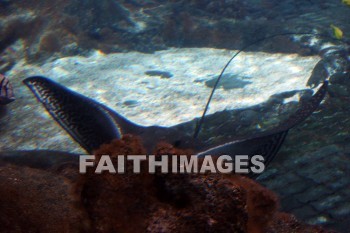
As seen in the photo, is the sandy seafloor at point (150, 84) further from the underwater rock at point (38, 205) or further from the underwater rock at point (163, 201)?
the underwater rock at point (163, 201)

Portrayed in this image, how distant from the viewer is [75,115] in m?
3.27

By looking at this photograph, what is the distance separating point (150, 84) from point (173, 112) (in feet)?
4.90

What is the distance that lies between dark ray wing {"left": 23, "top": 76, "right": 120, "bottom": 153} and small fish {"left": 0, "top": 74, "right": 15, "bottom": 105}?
8.33ft

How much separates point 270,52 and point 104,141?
5333mm

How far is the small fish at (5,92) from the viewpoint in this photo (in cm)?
550

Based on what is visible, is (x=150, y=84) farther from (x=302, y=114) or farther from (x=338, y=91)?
(x=302, y=114)

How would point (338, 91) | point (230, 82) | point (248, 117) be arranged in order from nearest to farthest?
point (248, 117) → point (338, 91) → point (230, 82)

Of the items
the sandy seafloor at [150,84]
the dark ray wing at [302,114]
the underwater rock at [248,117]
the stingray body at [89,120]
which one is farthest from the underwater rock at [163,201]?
the underwater rock at [248,117]

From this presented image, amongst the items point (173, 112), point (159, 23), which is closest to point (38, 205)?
point (173, 112)

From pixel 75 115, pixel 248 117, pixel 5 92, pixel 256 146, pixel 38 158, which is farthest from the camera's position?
pixel 5 92

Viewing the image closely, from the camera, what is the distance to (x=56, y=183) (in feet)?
10.4

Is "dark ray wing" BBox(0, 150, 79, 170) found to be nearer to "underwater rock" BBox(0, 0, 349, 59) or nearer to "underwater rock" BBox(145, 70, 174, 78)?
"underwater rock" BBox(145, 70, 174, 78)

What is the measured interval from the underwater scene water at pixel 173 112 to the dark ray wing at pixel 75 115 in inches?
0.4

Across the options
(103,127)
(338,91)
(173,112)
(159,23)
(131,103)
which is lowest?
(131,103)
